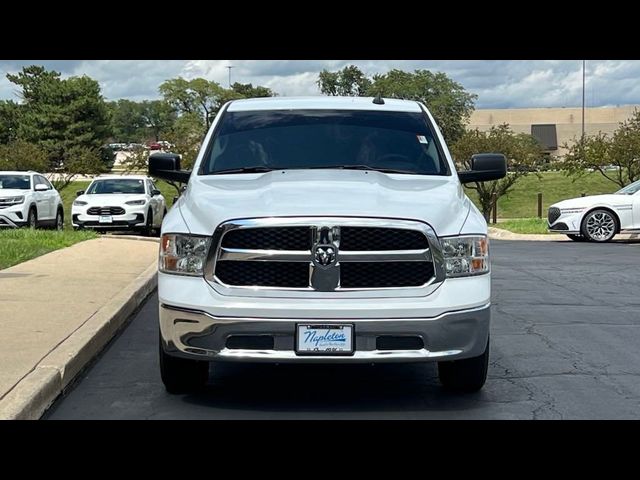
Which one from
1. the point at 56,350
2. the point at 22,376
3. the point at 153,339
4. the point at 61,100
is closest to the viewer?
the point at 22,376

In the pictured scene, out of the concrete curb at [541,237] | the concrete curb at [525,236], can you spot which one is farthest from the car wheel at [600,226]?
the concrete curb at [525,236]

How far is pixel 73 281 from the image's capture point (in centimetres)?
1168

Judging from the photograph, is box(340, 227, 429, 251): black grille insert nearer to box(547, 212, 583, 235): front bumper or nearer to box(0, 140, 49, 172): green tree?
box(547, 212, 583, 235): front bumper

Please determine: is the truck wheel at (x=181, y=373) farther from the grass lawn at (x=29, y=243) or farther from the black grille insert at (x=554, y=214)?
the black grille insert at (x=554, y=214)

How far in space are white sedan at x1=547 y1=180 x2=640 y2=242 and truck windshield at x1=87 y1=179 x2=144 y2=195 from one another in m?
10.2

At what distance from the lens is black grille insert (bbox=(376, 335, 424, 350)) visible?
5703mm

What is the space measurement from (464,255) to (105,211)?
58.0ft

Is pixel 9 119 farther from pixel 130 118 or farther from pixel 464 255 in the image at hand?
pixel 130 118

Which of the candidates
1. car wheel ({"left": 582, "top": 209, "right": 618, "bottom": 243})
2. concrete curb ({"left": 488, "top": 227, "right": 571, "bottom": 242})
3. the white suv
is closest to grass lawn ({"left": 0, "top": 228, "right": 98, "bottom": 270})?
the white suv

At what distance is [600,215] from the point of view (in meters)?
20.5

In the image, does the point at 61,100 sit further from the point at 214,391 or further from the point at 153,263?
the point at 214,391

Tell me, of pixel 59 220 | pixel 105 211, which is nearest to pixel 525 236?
pixel 105 211
